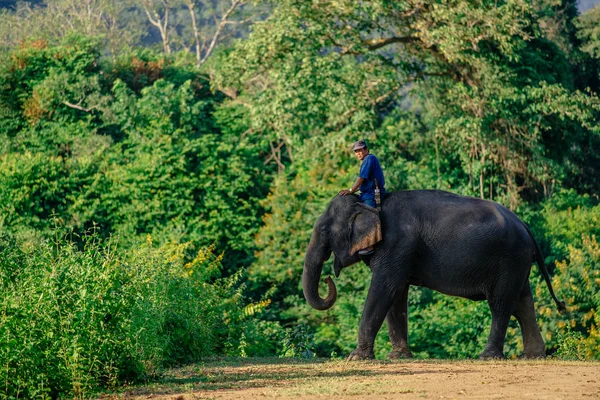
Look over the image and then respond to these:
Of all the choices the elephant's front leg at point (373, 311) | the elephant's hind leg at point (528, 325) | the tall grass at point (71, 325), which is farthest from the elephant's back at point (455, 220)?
the tall grass at point (71, 325)

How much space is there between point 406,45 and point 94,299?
1892cm

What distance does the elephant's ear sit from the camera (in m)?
13.8

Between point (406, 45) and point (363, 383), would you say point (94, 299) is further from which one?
point (406, 45)

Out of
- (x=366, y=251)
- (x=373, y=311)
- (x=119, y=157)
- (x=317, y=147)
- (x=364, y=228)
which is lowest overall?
(x=373, y=311)

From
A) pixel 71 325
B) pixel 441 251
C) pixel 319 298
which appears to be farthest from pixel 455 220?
pixel 71 325

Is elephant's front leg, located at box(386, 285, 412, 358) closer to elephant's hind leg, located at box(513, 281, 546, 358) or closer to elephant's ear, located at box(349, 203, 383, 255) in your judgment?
elephant's ear, located at box(349, 203, 383, 255)

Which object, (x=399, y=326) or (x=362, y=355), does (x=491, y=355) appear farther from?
(x=362, y=355)

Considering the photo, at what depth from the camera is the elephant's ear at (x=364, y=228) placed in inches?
542

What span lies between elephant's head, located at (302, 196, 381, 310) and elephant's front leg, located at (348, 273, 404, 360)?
517 millimetres

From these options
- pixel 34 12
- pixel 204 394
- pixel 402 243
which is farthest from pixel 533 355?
pixel 34 12

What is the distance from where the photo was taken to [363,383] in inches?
420

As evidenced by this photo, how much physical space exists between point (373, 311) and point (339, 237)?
42.1 inches

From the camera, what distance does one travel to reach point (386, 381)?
1085 cm

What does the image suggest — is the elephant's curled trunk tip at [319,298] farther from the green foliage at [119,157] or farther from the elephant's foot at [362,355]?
the green foliage at [119,157]
